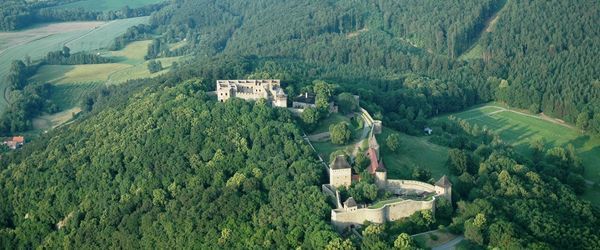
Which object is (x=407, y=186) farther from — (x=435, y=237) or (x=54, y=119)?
(x=54, y=119)

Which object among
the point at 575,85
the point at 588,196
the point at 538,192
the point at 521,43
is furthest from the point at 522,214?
the point at 521,43

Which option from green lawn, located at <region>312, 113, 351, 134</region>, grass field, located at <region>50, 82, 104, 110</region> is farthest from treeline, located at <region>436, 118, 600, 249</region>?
grass field, located at <region>50, 82, 104, 110</region>

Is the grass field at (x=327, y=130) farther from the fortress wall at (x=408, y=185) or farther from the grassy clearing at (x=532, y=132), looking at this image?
the grassy clearing at (x=532, y=132)

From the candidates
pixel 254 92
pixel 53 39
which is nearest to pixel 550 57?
pixel 254 92

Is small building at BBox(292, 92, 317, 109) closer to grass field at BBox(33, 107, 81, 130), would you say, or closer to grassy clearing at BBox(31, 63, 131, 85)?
grass field at BBox(33, 107, 81, 130)

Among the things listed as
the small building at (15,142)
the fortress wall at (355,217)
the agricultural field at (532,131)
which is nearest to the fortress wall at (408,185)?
the fortress wall at (355,217)

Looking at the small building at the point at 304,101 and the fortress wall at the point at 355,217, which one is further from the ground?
the small building at the point at 304,101

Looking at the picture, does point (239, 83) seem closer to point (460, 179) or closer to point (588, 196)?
point (460, 179)

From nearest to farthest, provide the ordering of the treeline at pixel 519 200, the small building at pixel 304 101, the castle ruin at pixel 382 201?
the treeline at pixel 519 200, the castle ruin at pixel 382 201, the small building at pixel 304 101
